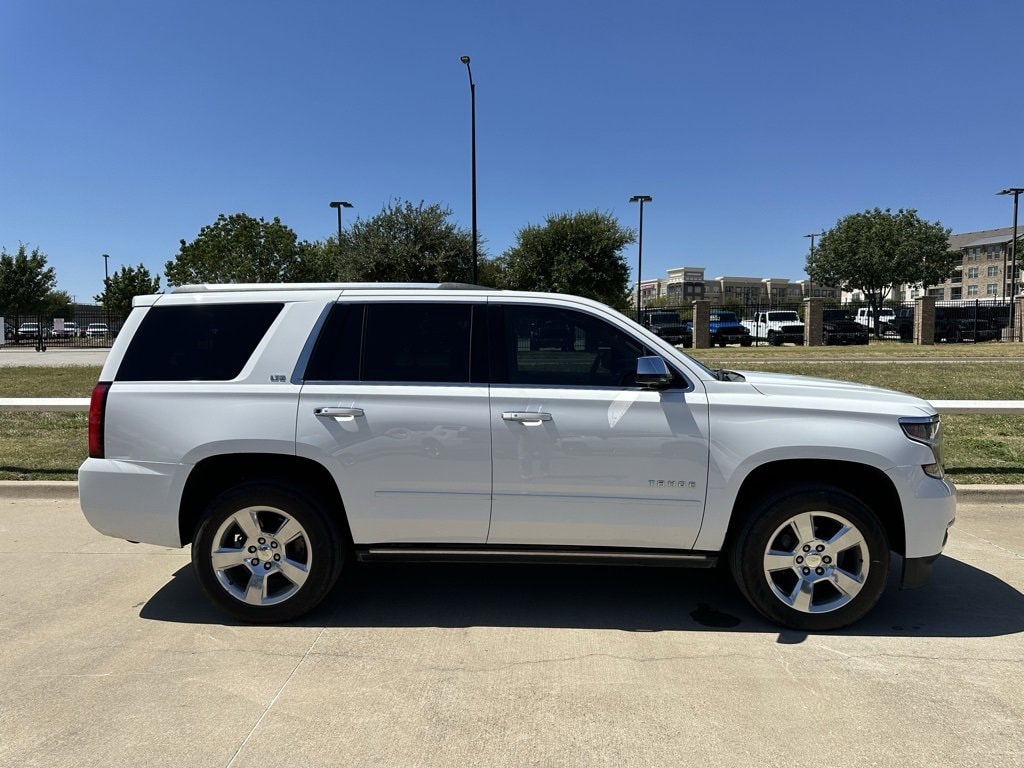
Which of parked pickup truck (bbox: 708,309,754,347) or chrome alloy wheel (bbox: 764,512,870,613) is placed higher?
parked pickup truck (bbox: 708,309,754,347)

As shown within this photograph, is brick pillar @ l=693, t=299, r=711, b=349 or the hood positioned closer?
the hood

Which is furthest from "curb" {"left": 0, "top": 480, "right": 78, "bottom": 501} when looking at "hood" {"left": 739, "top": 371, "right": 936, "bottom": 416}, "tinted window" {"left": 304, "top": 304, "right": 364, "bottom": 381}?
"hood" {"left": 739, "top": 371, "right": 936, "bottom": 416}

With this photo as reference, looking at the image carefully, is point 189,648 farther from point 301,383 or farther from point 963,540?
point 963,540

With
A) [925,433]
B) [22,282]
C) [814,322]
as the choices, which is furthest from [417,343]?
[22,282]

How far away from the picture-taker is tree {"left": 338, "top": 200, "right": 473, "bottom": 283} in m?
30.2

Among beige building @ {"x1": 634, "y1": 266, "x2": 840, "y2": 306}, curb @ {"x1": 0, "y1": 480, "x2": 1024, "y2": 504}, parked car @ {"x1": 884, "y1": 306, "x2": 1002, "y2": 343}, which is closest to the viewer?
curb @ {"x1": 0, "y1": 480, "x2": 1024, "y2": 504}

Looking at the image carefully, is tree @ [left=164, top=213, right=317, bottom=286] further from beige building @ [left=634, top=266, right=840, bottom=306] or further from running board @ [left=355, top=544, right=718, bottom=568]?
beige building @ [left=634, top=266, right=840, bottom=306]

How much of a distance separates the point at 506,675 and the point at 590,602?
1056 millimetres

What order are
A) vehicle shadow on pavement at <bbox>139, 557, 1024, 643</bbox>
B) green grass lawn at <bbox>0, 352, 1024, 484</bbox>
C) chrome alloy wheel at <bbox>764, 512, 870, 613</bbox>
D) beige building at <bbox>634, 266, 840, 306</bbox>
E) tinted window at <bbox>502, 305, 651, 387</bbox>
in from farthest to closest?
1. beige building at <bbox>634, 266, 840, 306</bbox>
2. green grass lawn at <bbox>0, 352, 1024, 484</bbox>
3. vehicle shadow on pavement at <bbox>139, 557, 1024, 643</bbox>
4. tinted window at <bbox>502, 305, 651, 387</bbox>
5. chrome alloy wheel at <bbox>764, 512, 870, 613</bbox>

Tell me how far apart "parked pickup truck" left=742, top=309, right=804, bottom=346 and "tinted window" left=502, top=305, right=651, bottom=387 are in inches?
1458

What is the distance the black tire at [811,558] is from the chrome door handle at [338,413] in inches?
86.1

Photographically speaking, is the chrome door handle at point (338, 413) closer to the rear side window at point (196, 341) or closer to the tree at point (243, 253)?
the rear side window at point (196, 341)

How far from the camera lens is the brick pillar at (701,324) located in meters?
36.0

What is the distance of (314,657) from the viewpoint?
3631mm
